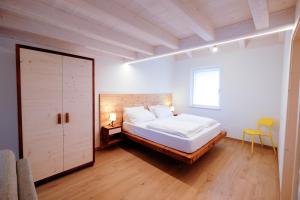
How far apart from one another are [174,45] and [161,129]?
5.14 ft

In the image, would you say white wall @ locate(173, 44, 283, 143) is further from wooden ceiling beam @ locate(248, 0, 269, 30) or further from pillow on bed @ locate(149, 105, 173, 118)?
wooden ceiling beam @ locate(248, 0, 269, 30)

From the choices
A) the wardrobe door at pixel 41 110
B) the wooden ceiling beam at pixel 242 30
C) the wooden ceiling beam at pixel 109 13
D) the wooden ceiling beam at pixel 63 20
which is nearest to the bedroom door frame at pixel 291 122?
the wooden ceiling beam at pixel 242 30

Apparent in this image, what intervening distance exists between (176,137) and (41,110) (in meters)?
2.06

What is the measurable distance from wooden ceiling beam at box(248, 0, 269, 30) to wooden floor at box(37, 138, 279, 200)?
84.5 inches

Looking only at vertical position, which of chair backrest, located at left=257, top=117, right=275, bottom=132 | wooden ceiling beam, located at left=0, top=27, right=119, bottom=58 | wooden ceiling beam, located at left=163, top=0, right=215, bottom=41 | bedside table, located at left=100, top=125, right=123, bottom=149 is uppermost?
wooden ceiling beam, located at left=163, top=0, right=215, bottom=41

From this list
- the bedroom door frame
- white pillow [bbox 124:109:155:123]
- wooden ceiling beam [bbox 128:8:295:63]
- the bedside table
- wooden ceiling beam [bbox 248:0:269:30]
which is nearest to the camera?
wooden ceiling beam [bbox 248:0:269:30]

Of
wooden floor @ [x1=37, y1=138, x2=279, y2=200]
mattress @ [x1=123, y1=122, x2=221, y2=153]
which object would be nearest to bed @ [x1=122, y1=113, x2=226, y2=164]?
mattress @ [x1=123, y1=122, x2=221, y2=153]

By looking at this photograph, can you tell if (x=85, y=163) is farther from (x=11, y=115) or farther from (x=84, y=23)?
(x=84, y=23)

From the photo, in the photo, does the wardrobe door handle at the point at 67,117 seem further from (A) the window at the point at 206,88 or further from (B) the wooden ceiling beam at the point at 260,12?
(A) the window at the point at 206,88

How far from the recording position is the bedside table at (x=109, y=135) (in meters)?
2.99

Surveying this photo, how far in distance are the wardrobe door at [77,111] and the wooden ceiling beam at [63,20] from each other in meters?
0.54

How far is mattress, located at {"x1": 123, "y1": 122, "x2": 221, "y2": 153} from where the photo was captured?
220cm

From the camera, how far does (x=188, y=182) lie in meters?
2.02

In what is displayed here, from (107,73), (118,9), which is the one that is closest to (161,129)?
(107,73)
